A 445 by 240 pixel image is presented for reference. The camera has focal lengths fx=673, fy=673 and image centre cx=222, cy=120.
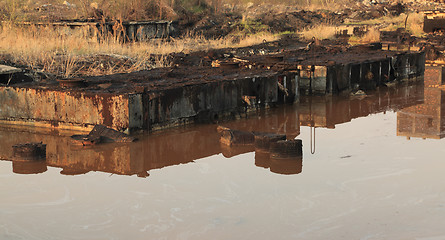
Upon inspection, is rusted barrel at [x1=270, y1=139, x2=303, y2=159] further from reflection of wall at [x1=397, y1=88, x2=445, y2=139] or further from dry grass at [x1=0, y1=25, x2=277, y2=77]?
dry grass at [x1=0, y1=25, x2=277, y2=77]

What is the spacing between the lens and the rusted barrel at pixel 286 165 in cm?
864

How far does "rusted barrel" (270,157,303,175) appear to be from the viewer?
864 centimetres

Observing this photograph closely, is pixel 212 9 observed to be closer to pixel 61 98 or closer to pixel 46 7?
pixel 46 7

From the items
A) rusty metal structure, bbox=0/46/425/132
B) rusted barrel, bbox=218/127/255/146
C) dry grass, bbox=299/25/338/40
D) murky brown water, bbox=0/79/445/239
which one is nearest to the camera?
murky brown water, bbox=0/79/445/239

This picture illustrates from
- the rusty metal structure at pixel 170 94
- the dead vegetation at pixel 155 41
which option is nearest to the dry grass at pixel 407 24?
the dead vegetation at pixel 155 41

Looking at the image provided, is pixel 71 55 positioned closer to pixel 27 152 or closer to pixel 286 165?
pixel 27 152

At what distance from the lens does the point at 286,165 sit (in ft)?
29.2

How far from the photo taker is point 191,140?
1048 cm

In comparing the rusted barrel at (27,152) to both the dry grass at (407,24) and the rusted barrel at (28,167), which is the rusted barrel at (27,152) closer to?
the rusted barrel at (28,167)

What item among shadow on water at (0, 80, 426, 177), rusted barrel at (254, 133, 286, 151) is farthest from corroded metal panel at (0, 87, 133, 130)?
rusted barrel at (254, 133, 286, 151)

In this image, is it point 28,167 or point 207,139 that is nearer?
point 28,167

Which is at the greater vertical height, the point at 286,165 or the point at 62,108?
the point at 62,108

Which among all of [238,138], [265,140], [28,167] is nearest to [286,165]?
[265,140]

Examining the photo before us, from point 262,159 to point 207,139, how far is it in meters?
1.54
